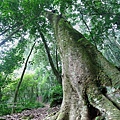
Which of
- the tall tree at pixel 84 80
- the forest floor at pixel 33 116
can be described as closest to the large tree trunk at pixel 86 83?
the tall tree at pixel 84 80

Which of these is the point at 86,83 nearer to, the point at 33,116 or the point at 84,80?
the point at 84,80

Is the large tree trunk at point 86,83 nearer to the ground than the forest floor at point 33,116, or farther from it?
farther from it

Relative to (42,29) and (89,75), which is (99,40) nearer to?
(42,29)

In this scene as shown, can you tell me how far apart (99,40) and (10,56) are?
6.29 m

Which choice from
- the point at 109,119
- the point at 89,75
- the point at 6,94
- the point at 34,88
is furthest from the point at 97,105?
the point at 34,88

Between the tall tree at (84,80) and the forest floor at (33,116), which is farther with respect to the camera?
the forest floor at (33,116)

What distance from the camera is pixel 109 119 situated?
2756 mm

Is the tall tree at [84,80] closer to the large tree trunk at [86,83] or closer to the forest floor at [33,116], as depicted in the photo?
the large tree trunk at [86,83]

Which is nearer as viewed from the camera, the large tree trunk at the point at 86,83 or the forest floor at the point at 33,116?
the large tree trunk at the point at 86,83

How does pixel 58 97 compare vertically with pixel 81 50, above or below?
below

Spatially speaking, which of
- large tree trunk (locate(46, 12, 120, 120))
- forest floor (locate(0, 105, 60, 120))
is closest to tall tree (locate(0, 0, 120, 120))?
large tree trunk (locate(46, 12, 120, 120))

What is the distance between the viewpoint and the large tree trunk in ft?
10.8

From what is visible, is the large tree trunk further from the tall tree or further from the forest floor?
the forest floor

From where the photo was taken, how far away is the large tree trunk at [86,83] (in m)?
3.29
